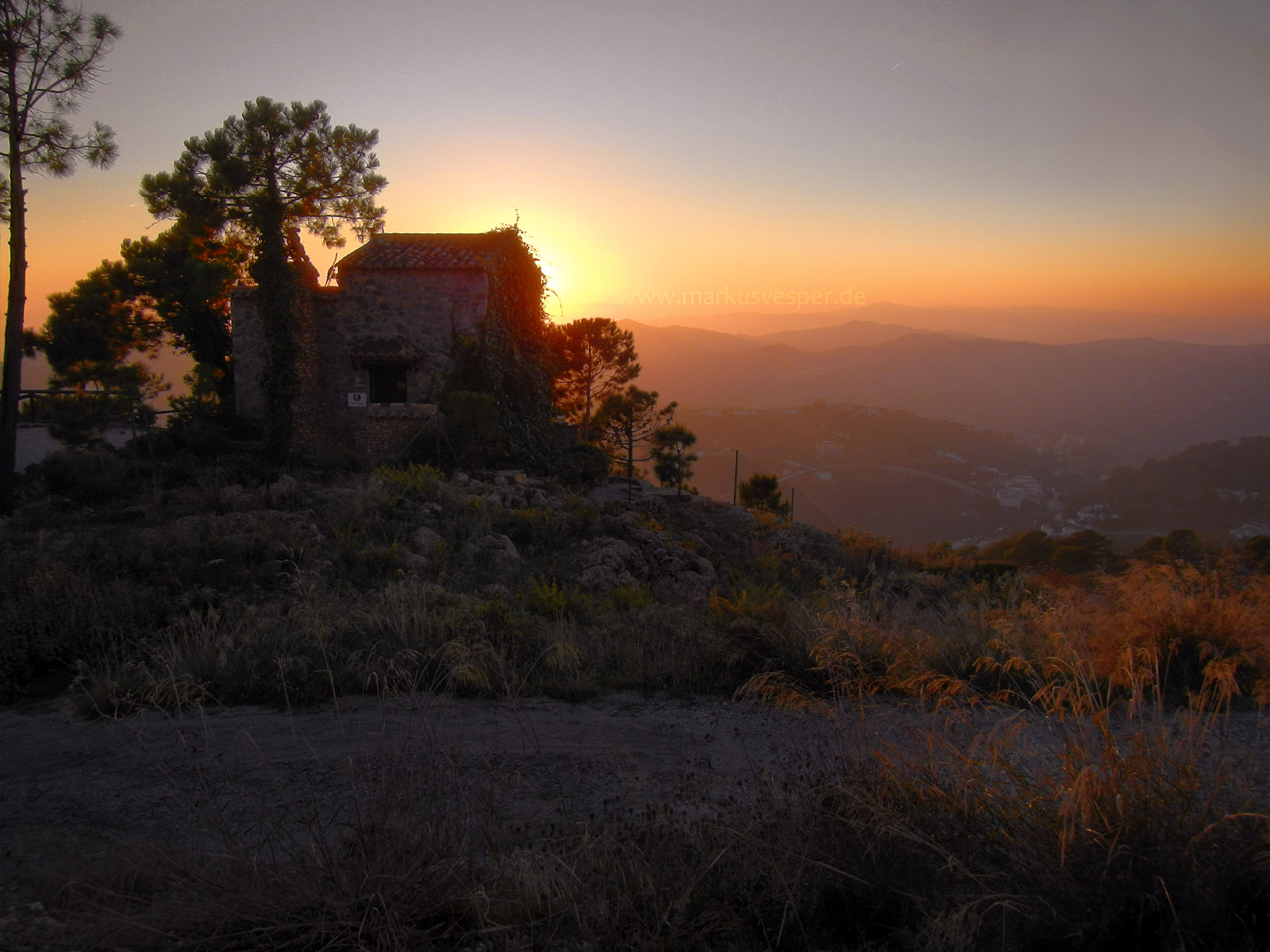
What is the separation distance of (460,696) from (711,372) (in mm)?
82448

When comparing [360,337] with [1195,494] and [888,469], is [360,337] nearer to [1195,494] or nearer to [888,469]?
[1195,494]

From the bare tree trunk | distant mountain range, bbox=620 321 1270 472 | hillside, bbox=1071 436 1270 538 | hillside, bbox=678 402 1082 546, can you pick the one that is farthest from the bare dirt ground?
distant mountain range, bbox=620 321 1270 472

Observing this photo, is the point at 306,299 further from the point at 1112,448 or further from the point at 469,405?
the point at 1112,448

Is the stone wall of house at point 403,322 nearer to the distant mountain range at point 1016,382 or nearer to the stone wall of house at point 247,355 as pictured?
the stone wall of house at point 247,355

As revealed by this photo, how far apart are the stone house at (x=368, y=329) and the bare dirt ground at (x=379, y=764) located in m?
13.5

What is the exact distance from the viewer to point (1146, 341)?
91625mm

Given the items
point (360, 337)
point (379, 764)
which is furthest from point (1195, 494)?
point (379, 764)

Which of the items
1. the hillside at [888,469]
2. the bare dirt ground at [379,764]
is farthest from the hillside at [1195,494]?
the bare dirt ground at [379,764]

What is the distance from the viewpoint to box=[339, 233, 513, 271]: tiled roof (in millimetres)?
17438

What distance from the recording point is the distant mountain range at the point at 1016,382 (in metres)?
59.9

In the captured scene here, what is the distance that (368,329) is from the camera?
58.1 ft

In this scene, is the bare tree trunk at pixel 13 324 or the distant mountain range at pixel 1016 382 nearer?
the bare tree trunk at pixel 13 324

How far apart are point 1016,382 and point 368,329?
8444 cm

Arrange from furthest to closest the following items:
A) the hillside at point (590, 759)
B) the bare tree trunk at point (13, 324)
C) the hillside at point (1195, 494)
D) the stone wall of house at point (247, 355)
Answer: the hillside at point (1195, 494) → the stone wall of house at point (247, 355) → the bare tree trunk at point (13, 324) → the hillside at point (590, 759)
